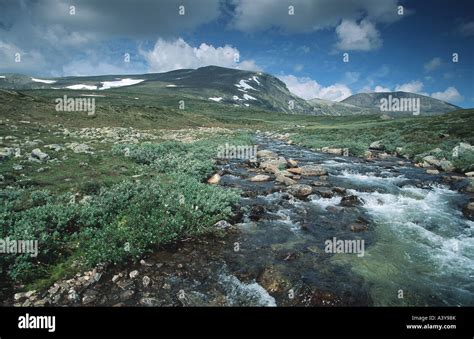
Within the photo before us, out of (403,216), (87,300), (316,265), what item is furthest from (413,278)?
(87,300)

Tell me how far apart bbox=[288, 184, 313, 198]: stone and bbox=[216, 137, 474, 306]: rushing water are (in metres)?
0.51

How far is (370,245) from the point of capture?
1048cm

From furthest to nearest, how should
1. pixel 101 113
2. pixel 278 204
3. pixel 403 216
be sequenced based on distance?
pixel 101 113, pixel 278 204, pixel 403 216

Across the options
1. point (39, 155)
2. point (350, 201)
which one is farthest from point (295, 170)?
point (39, 155)

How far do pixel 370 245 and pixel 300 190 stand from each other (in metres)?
5.80

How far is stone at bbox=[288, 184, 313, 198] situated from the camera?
1569 centimetres

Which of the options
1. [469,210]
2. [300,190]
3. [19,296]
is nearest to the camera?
[19,296]

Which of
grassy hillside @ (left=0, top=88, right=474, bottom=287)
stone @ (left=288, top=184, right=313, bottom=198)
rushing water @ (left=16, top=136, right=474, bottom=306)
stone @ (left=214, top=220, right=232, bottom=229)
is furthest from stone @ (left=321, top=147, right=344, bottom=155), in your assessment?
stone @ (left=214, top=220, right=232, bottom=229)

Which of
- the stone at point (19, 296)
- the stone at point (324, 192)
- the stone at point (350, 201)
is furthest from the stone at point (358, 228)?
the stone at point (19, 296)

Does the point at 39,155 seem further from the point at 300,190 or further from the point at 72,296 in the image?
the point at 300,190

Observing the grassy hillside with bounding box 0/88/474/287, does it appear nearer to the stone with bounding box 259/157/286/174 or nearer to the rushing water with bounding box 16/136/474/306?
the rushing water with bounding box 16/136/474/306
